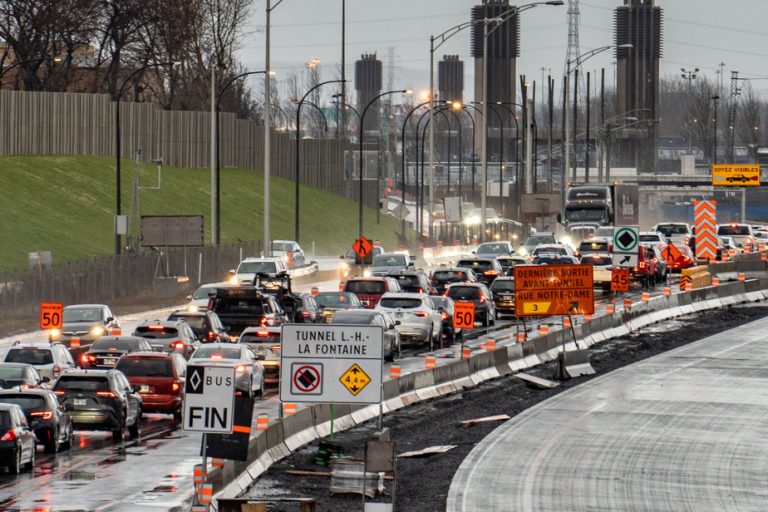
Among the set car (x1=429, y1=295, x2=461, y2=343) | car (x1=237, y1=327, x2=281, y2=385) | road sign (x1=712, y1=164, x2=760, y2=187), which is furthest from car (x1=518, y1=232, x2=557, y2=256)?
car (x1=237, y1=327, x2=281, y2=385)

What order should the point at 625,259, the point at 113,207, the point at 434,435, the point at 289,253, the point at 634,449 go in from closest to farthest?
the point at 634,449 < the point at 434,435 < the point at 625,259 < the point at 289,253 < the point at 113,207

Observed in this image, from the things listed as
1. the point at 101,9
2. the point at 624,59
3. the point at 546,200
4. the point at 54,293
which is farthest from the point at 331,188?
the point at 54,293

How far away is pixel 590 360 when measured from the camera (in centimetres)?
4825

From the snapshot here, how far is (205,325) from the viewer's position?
45781mm

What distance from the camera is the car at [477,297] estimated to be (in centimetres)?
5578

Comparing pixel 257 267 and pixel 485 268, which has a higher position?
pixel 257 267

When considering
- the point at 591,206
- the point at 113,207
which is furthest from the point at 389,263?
the point at 591,206

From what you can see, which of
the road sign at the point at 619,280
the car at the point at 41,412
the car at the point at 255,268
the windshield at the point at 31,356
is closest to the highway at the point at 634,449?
the car at the point at 41,412

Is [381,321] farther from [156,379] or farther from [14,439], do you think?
[14,439]

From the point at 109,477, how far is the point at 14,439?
1488 mm

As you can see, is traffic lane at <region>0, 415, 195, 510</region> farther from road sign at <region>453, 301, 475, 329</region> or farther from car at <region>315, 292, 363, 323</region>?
car at <region>315, 292, 363, 323</region>

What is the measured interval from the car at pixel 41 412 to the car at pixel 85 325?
16.8m

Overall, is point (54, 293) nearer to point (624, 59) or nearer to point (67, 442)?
point (67, 442)

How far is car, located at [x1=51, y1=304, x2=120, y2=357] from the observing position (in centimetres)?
4794
